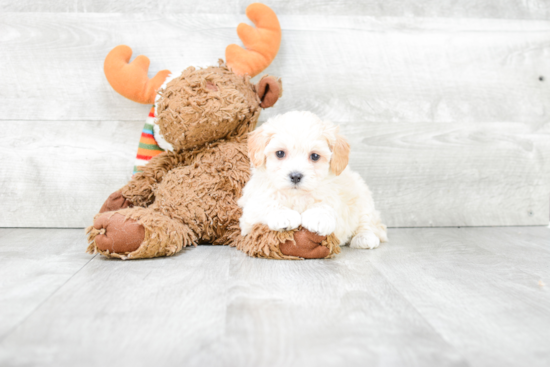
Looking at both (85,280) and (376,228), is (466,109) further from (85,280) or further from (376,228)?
(85,280)

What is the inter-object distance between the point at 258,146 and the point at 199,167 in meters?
0.27

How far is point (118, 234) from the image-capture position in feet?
3.70

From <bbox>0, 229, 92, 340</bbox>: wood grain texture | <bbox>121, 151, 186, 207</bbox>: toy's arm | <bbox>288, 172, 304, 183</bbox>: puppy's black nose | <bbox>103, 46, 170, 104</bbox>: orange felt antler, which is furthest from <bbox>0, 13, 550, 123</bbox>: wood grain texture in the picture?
<bbox>288, 172, 304, 183</bbox>: puppy's black nose

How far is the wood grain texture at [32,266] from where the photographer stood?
32.5 inches

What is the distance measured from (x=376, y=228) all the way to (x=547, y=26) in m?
1.10

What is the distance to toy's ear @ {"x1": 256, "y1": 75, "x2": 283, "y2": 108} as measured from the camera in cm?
139

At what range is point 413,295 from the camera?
3.01 feet

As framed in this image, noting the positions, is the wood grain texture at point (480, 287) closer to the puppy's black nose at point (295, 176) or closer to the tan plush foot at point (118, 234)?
the puppy's black nose at point (295, 176)

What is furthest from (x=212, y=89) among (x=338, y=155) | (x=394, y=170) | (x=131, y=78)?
(x=394, y=170)

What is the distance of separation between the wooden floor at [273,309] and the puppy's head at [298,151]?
0.73ft

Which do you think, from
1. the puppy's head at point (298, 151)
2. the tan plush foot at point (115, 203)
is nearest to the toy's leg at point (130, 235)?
the tan plush foot at point (115, 203)

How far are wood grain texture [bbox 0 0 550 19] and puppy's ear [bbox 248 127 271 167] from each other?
664 millimetres

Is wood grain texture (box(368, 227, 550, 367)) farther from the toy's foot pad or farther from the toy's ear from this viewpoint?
the toy's ear

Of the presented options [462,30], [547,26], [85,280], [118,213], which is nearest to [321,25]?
[462,30]
